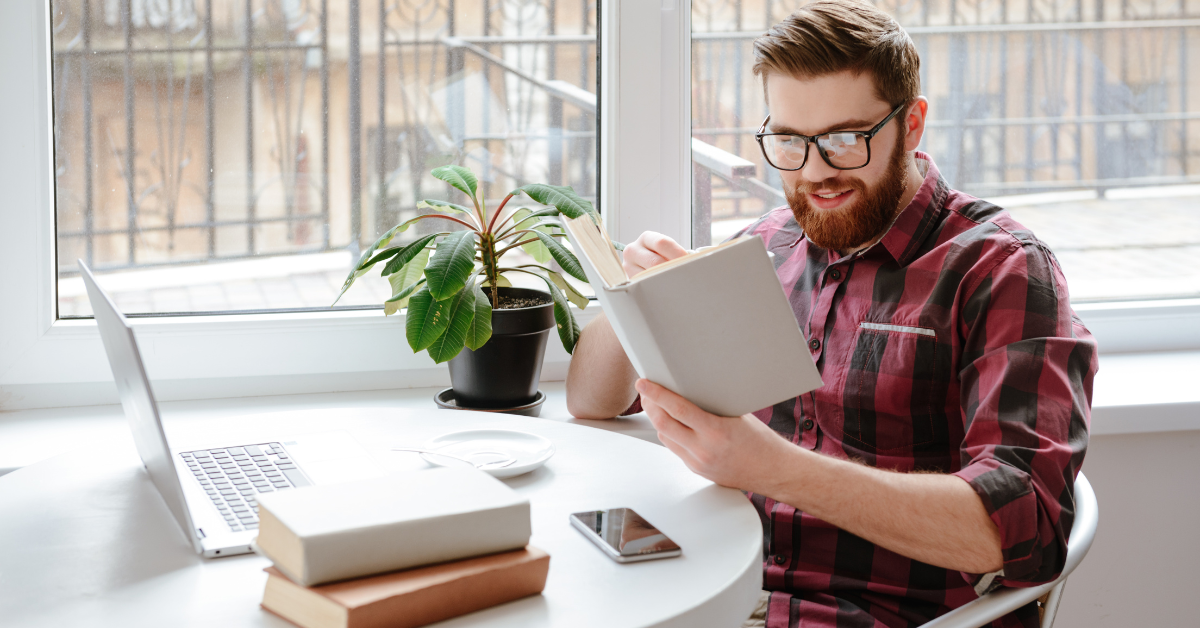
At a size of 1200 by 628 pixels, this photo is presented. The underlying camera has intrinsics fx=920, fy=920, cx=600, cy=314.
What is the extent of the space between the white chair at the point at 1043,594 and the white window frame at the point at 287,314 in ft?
3.47

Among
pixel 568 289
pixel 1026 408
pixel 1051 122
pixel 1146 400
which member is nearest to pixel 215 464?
pixel 568 289

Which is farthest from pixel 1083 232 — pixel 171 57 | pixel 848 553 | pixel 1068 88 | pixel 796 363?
pixel 171 57

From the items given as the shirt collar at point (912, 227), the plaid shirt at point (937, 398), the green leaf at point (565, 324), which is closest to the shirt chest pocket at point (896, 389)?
the plaid shirt at point (937, 398)

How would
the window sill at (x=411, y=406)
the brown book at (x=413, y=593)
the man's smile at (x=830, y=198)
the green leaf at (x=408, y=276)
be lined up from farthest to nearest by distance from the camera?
the green leaf at (x=408, y=276) < the window sill at (x=411, y=406) < the man's smile at (x=830, y=198) < the brown book at (x=413, y=593)

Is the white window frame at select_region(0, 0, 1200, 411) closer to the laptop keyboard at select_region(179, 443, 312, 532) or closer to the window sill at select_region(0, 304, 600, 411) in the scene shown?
the window sill at select_region(0, 304, 600, 411)

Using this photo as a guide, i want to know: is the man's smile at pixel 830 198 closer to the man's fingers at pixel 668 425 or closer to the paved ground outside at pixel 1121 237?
the man's fingers at pixel 668 425

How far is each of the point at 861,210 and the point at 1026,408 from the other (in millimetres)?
384

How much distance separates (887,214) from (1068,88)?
3.54 feet

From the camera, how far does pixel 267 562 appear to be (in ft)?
2.65

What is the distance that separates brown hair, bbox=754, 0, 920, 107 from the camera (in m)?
1.23

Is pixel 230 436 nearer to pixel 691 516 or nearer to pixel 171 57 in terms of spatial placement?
pixel 691 516

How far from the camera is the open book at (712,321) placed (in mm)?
813

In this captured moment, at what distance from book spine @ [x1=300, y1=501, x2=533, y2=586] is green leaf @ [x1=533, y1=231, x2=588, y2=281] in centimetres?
88

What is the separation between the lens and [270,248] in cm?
185
